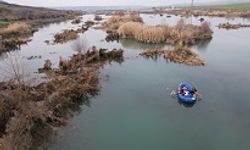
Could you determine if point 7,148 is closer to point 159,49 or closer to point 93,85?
point 93,85

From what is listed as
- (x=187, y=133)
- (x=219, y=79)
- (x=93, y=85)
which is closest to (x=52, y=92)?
(x=93, y=85)

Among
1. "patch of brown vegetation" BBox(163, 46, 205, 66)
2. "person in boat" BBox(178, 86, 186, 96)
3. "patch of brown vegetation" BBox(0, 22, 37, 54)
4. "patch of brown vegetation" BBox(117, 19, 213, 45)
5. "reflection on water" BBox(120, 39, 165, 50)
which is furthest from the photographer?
"patch of brown vegetation" BBox(117, 19, 213, 45)

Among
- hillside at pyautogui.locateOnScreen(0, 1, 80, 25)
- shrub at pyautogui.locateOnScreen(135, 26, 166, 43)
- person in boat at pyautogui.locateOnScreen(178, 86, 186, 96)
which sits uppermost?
hillside at pyautogui.locateOnScreen(0, 1, 80, 25)

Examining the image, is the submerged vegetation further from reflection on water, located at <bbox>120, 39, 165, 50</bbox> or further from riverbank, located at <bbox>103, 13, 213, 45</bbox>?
reflection on water, located at <bbox>120, 39, 165, 50</bbox>

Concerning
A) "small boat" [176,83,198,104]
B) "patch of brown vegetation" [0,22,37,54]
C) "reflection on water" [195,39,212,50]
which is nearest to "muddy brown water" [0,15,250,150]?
"small boat" [176,83,198,104]

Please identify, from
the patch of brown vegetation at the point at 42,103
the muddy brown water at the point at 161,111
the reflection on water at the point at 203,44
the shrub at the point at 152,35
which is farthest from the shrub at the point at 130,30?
the patch of brown vegetation at the point at 42,103

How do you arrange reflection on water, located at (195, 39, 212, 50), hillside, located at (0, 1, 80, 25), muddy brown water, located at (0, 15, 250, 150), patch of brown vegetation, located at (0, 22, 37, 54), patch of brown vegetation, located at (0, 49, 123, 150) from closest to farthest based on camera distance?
patch of brown vegetation, located at (0, 49, 123, 150) < muddy brown water, located at (0, 15, 250, 150) < reflection on water, located at (195, 39, 212, 50) < patch of brown vegetation, located at (0, 22, 37, 54) < hillside, located at (0, 1, 80, 25)

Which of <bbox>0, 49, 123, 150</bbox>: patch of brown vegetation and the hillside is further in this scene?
the hillside
